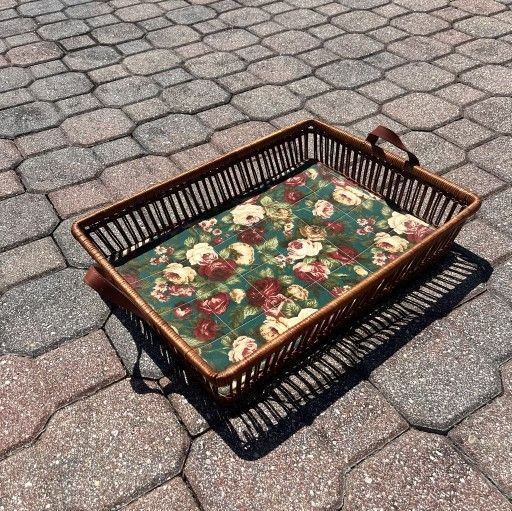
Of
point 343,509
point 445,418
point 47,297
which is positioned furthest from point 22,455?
point 445,418

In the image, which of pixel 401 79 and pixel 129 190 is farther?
pixel 401 79

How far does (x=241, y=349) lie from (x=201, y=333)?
0.15 m

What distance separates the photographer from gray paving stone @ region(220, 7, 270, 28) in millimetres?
3900

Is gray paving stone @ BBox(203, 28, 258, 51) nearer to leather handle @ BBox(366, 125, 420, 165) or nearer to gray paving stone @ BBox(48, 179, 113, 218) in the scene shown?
gray paving stone @ BBox(48, 179, 113, 218)

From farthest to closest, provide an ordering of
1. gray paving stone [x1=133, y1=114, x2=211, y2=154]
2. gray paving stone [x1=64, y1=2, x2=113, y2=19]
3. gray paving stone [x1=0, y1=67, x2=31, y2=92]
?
gray paving stone [x1=64, y1=2, x2=113, y2=19] < gray paving stone [x1=0, y1=67, x2=31, y2=92] < gray paving stone [x1=133, y1=114, x2=211, y2=154]

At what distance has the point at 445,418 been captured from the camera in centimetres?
156

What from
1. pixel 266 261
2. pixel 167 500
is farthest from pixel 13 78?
pixel 167 500

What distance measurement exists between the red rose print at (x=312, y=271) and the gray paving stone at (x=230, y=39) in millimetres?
2226

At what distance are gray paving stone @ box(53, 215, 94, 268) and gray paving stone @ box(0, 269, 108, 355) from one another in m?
0.05

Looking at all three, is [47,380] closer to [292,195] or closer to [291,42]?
[292,195]

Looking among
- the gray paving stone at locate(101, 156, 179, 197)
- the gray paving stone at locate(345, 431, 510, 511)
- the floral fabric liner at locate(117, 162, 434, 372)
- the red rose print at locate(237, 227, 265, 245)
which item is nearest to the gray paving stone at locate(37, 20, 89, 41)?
the gray paving stone at locate(101, 156, 179, 197)

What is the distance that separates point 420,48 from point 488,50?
1.48 feet

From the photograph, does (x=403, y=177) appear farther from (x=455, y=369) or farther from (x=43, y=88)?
(x=43, y=88)

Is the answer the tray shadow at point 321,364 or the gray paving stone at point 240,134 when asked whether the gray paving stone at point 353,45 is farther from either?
the tray shadow at point 321,364
